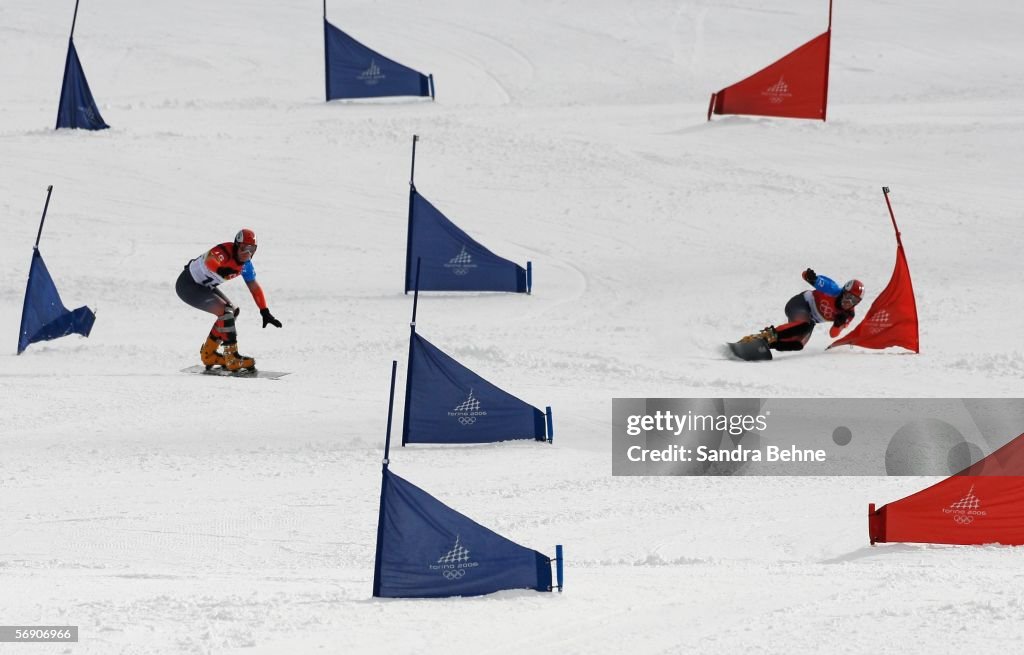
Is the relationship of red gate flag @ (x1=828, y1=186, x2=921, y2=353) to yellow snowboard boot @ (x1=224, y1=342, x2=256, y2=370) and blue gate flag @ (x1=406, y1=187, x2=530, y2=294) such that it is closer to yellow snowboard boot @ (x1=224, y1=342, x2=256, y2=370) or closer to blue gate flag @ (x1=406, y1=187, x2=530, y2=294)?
blue gate flag @ (x1=406, y1=187, x2=530, y2=294)

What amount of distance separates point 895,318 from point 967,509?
5.77m

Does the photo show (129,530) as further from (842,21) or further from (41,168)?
(842,21)

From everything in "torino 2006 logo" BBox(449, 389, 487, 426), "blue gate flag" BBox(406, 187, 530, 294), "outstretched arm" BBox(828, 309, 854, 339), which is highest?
"blue gate flag" BBox(406, 187, 530, 294)

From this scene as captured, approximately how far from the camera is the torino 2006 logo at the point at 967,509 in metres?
8.34

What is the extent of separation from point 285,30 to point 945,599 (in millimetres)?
25245

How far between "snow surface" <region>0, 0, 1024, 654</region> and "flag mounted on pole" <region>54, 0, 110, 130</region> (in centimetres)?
59

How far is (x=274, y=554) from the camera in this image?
Answer: 27.6ft

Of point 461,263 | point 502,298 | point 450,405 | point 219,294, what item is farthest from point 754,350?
point 219,294

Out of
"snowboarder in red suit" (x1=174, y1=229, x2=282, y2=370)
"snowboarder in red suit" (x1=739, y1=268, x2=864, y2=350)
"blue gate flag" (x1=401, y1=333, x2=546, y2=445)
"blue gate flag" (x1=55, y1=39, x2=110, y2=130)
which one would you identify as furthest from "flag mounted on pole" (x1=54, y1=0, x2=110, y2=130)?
"blue gate flag" (x1=401, y1=333, x2=546, y2=445)

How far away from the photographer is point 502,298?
16.2 m

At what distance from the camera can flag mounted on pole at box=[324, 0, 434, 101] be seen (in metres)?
23.5

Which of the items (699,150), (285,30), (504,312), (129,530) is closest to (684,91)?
(699,150)

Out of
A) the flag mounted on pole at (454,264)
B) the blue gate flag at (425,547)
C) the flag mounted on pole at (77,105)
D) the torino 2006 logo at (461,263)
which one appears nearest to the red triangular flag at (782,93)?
the flag mounted on pole at (454,264)

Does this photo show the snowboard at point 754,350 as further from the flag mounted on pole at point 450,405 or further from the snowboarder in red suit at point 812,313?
the flag mounted on pole at point 450,405
